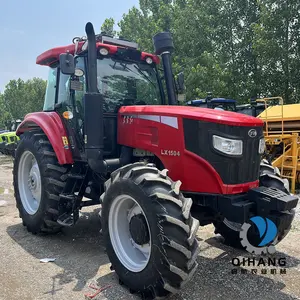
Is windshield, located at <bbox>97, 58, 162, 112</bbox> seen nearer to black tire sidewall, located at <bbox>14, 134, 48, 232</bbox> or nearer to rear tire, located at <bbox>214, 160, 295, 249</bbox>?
black tire sidewall, located at <bbox>14, 134, 48, 232</bbox>

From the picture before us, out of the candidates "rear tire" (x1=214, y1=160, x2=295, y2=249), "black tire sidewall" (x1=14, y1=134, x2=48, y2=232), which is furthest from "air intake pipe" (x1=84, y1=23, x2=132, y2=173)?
"rear tire" (x1=214, y1=160, x2=295, y2=249)

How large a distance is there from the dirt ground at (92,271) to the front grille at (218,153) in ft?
3.44

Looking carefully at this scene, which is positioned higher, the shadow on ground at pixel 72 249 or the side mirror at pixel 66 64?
the side mirror at pixel 66 64

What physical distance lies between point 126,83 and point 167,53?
2.35 feet

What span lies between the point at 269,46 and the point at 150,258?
44.6 feet

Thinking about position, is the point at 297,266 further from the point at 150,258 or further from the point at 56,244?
the point at 56,244

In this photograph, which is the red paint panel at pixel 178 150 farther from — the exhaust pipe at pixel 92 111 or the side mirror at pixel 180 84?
the side mirror at pixel 180 84

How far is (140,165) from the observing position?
3.49m

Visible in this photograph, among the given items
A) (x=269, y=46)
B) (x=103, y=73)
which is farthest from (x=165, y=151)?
(x=269, y=46)

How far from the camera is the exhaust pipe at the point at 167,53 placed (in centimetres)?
471

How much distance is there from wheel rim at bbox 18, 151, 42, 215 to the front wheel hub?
7.52ft

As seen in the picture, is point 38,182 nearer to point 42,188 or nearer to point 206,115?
point 42,188

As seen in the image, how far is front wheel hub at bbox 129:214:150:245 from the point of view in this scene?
3312 millimetres

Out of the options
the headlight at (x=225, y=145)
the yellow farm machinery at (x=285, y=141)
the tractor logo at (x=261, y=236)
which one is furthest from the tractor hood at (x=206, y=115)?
the yellow farm machinery at (x=285, y=141)
